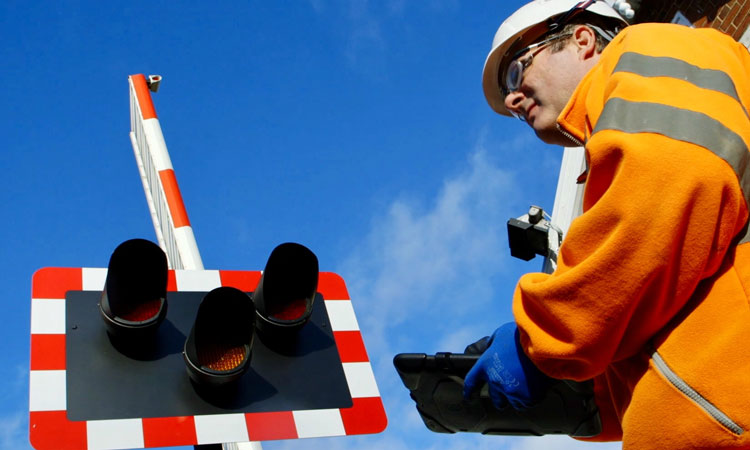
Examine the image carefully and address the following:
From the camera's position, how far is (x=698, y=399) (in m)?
1.84

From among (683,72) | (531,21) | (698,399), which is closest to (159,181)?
(531,21)

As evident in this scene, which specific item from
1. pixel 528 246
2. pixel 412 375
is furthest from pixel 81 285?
pixel 528 246

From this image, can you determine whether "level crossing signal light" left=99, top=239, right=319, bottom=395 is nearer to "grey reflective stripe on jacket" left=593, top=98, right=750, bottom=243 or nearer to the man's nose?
the man's nose

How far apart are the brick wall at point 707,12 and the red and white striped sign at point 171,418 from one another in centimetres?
729

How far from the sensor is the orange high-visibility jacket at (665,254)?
1.79m

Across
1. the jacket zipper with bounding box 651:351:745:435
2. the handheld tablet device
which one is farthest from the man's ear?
the jacket zipper with bounding box 651:351:745:435

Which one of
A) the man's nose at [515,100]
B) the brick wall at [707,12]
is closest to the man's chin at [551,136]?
the man's nose at [515,100]

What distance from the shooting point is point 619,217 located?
1.82 metres

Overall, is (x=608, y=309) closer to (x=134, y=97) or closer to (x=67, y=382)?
(x=67, y=382)

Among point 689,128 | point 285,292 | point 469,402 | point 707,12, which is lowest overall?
point 469,402

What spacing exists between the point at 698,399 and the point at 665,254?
12.1 inches

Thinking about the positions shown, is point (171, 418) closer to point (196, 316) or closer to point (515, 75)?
point (196, 316)

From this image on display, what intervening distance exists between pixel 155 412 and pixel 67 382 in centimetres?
28

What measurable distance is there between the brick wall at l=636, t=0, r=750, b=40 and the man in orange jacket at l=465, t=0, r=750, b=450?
7.90 meters
